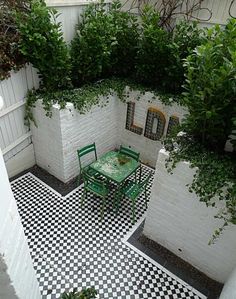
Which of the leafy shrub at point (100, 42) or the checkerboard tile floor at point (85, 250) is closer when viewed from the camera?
the checkerboard tile floor at point (85, 250)

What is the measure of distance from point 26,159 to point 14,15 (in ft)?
9.45

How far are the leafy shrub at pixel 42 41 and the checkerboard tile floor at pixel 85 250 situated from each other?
2475mm

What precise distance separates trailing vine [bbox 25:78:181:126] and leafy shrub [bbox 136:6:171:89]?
32 cm

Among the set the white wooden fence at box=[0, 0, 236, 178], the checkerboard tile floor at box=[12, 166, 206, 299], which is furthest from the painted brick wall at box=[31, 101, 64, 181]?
the checkerboard tile floor at box=[12, 166, 206, 299]

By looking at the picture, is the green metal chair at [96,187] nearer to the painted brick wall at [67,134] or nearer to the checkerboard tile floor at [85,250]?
the checkerboard tile floor at [85,250]

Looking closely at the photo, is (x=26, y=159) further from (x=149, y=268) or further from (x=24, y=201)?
(x=149, y=268)

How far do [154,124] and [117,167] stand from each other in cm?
155

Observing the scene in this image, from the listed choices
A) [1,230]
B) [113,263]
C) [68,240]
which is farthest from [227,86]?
[68,240]

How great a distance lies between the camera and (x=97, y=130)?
5816mm

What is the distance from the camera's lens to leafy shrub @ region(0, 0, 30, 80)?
4.29 metres

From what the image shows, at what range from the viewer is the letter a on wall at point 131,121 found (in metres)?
5.93

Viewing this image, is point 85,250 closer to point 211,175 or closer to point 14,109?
point 211,175

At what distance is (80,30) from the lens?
5.10 metres

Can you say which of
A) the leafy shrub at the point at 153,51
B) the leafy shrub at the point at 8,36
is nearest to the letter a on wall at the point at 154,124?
the leafy shrub at the point at 153,51
